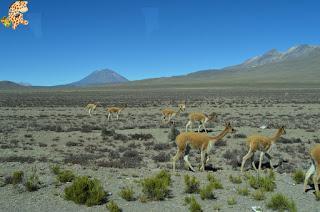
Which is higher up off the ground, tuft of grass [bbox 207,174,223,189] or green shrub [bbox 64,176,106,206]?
green shrub [bbox 64,176,106,206]

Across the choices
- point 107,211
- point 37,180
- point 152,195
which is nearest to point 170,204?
point 152,195

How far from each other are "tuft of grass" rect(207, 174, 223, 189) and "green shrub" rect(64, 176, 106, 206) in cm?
263

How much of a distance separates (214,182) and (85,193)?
3.12 metres

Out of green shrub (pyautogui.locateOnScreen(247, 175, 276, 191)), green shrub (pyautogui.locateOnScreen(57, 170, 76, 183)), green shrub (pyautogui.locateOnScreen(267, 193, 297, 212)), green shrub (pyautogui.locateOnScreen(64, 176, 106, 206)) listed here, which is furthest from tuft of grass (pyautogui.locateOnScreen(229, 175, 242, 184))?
green shrub (pyautogui.locateOnScreen(57, 170, 76, 183))

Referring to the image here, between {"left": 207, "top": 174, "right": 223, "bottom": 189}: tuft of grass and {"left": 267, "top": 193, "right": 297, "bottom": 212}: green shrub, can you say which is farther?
{"left": 207, "top": 174, "right": 223, "bottom": 189}: tuft of grass

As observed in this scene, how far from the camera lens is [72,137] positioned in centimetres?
2228

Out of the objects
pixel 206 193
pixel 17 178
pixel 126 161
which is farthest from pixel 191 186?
pixel 126 161

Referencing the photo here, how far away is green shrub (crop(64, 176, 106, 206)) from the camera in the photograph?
921cm

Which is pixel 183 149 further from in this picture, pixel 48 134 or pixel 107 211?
pixel 48 134

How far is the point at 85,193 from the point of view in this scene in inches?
368

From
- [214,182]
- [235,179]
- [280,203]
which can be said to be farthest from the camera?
[235,179]

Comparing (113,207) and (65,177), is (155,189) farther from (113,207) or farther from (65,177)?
(65,177)

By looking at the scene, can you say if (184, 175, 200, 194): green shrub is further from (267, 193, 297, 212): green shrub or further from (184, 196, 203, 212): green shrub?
(267, 193, 297, 212): green shrub

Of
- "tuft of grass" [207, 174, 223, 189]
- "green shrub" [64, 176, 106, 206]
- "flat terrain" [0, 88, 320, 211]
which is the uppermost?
"green shrub" [64, 176, 106, 206]
